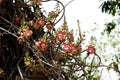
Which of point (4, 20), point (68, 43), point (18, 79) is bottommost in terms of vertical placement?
point (18, 79)

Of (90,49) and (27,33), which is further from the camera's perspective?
(90,49)

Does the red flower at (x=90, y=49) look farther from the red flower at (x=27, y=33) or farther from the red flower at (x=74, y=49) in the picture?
the red flower at (x=27, y=33)

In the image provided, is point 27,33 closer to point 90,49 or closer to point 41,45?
point 41,45

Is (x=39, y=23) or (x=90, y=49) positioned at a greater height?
(x=39, y=23)

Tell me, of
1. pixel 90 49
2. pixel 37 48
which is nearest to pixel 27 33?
pixel 37 48

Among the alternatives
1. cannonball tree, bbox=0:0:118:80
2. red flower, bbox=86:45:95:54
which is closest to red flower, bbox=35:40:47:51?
cannonball tree, bbox=0:0:118:80

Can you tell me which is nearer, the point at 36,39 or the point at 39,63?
the point at 39,63

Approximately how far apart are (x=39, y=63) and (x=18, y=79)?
9 cm

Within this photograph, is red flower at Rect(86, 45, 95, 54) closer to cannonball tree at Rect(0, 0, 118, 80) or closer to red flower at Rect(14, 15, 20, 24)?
cannonball tree at Rect(0, 0, 118, 80)

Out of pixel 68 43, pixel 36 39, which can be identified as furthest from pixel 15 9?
pixel 68 43

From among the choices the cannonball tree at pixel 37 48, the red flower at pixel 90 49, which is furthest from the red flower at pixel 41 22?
the red flower at pixel 90 49

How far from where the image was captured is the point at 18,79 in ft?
4.28

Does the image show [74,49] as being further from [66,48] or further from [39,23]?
[39,23]

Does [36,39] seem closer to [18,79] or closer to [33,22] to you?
[33,22]
